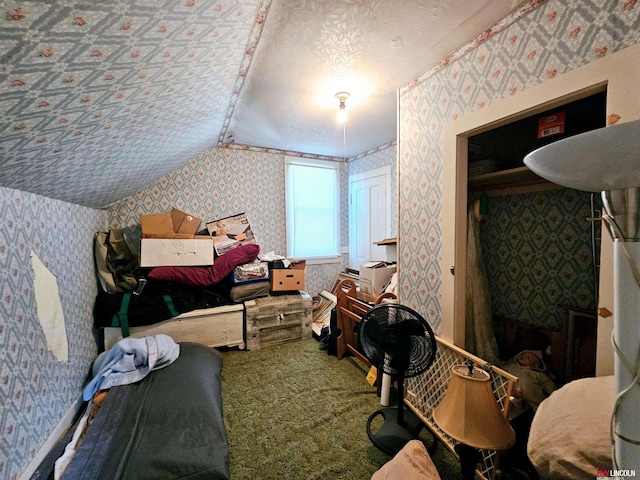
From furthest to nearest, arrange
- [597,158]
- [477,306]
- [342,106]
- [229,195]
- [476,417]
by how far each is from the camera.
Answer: [229,195]
[342,106]
[477,306]
[476,417]
[597,158]

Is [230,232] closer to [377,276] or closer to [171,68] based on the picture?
[377,276]

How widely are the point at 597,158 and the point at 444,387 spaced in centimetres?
153

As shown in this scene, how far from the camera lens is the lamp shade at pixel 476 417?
103cm

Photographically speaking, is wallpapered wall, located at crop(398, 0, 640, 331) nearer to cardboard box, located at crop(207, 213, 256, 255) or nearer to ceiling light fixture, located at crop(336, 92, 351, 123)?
Answer: ceiling light fixture, located at crop(336, 92, 351, 123)

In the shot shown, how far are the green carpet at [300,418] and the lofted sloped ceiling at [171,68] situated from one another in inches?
68.9

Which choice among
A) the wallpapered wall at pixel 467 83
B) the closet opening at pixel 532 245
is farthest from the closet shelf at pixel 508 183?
the wallpapered wall at pixel 467 83

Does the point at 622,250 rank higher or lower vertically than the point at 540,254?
Answer: higher

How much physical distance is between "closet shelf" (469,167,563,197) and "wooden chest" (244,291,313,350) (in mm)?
1940

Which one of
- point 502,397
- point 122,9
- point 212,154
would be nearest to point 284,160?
point 212,154

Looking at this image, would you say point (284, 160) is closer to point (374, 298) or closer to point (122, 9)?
point (374, 298)

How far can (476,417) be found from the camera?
1057 millimetres

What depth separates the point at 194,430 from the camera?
134cm

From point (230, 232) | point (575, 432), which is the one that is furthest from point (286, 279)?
point (575, 432)

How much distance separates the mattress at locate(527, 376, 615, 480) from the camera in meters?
0.62
